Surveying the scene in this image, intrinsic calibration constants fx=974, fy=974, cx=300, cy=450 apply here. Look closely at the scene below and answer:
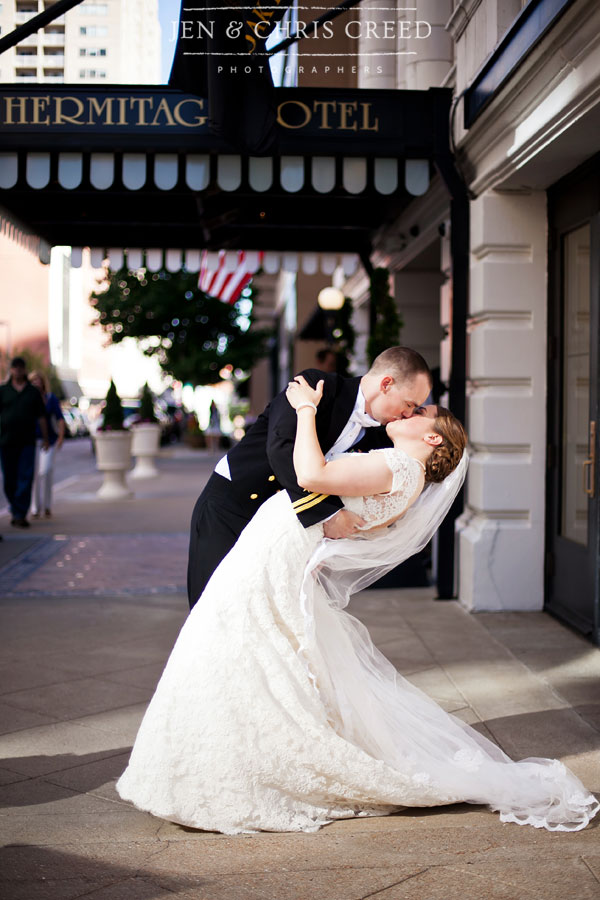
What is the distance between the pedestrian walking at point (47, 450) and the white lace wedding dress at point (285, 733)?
1058 centimetres

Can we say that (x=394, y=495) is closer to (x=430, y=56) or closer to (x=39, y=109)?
(x=39, y=109)

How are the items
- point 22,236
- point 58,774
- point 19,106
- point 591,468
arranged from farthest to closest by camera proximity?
point 22,236 < point 19,106 < point 591,468 < point 58,774

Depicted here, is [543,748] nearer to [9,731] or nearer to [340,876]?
[340,876]

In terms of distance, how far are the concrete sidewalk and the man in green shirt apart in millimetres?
3793

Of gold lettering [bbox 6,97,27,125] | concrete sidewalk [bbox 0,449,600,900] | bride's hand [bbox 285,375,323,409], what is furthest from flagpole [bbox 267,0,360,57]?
bride's hand [bbox 285,375,323,409]

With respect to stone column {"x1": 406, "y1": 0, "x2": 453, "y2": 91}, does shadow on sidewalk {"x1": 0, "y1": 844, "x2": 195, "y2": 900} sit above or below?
below

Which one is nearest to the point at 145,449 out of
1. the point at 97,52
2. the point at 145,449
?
the point at 145,449

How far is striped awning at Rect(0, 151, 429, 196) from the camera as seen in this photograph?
8422 millimetres

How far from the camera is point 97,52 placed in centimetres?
843

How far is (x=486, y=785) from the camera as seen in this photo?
3.89 metres

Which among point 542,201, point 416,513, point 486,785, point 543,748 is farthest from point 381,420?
point 542,201

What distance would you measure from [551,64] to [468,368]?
290cm

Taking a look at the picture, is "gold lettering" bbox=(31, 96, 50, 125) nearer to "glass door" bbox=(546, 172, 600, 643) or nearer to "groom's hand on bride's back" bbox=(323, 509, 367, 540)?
"glass door" bbox=(546, 172, 600, 643)

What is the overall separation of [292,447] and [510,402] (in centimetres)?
444
